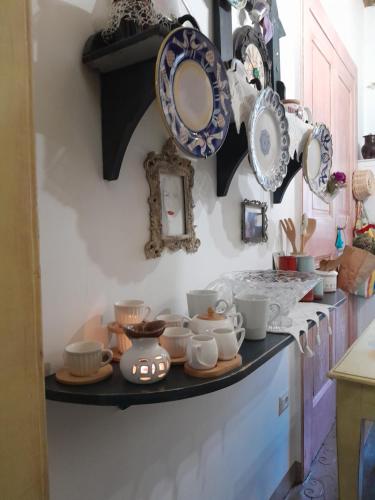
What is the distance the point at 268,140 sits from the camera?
1.27m

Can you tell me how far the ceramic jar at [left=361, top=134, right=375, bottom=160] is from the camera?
10.7 feet

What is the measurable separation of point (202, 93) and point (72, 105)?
0.30 meters

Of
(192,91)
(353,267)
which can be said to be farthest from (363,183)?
(192,91)

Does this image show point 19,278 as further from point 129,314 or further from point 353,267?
point 353,267

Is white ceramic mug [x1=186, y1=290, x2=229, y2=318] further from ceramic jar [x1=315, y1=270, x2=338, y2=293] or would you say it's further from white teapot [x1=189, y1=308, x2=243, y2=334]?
ceramic jar [x1=315, y1=270, x2=338, y2=293]

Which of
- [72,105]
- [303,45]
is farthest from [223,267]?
[303,45]

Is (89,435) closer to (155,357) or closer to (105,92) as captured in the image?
(155,357)

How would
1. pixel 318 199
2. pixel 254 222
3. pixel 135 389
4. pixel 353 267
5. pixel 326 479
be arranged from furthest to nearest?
pixel 318 199, pixel 353 267, pixel 326 479, pixel 254 222, pixel 135 389

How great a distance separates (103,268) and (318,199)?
1.81 m

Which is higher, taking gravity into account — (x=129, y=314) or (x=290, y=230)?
(x=290, y=230)

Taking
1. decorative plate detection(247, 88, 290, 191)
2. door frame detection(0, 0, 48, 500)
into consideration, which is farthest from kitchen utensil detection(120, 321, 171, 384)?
decorative plate detection(247, 88, 290, 191)

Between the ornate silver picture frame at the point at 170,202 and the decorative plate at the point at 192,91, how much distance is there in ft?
0.56

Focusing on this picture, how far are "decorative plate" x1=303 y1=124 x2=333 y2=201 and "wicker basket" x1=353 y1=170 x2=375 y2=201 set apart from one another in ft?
5.17

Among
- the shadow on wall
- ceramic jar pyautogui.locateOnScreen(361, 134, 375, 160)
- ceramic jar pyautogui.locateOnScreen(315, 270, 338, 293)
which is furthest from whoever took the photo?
ceramic jar pyautogui.locateOnScreen(361, 134, 375, 160)
